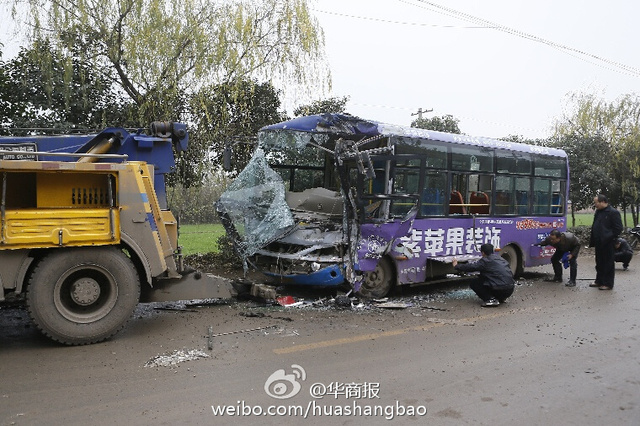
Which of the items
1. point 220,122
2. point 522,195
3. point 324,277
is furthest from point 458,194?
point 220,122

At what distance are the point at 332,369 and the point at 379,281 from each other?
3600 millimetres

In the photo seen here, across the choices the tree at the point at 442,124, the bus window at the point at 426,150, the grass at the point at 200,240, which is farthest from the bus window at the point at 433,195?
the tree at the point at 442,124

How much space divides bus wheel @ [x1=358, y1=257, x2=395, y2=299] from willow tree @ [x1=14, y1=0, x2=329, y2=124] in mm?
5079

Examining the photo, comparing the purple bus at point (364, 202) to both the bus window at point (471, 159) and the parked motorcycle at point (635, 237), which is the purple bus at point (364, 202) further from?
the parked motorcycle at point (635, 237)

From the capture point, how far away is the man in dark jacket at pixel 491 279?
8.13 meters

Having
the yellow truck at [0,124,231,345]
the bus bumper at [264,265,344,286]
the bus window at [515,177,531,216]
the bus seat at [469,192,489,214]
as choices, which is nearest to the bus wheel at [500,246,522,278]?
the bus window at [515,177,531,216]

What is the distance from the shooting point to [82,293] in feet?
18.6

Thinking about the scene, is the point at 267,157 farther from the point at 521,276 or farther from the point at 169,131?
the point at 521,276

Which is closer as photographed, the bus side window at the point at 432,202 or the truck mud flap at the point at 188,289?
the truck mud flap at the point at 188,289

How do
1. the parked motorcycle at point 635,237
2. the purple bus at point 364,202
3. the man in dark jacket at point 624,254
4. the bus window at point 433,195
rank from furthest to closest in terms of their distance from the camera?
the parked motorcycle at point 635,237 < the man in dark jacket at point 624,254 < the bus window at point 433,195 < the purple bus at point 364,202

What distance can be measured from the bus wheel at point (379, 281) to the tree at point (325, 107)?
197 inches

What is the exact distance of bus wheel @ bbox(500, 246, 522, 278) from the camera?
35.2 feet

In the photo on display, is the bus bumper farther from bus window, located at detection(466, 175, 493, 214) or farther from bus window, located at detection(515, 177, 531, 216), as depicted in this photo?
bus window, located at detection(515, 177, 531, 216)

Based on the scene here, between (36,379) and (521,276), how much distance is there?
32.8ft
